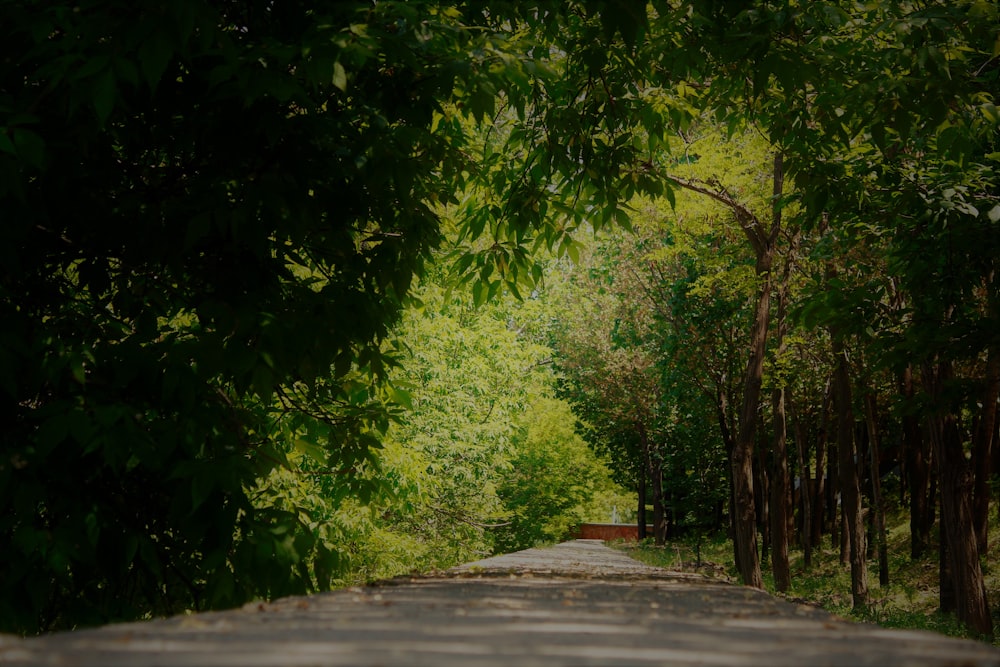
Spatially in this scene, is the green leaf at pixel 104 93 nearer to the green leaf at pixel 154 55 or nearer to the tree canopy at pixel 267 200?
the tree canopy at pixel 267 200

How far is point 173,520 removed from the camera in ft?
16.4

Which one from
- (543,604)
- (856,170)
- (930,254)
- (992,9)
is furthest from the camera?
(856,170)

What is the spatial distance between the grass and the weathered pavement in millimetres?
8096

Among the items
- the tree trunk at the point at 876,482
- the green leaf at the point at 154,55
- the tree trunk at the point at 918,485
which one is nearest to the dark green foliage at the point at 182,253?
the green leaf at the point at 154,55

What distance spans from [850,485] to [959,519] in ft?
17.2

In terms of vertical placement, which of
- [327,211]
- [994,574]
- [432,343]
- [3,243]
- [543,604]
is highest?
[432,343]

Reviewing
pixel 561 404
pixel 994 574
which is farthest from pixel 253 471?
pixel 561 404

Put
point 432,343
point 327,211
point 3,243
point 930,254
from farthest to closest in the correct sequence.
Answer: point 432,343, point 930,254, point 327,211, point 3,243

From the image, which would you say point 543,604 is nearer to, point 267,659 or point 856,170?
point 267,659

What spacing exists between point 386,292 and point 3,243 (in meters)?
2.55

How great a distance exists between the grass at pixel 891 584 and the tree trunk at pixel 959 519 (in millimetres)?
294

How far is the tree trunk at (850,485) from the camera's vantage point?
635 inches

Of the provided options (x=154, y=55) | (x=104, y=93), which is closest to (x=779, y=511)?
(x=154, y=55)

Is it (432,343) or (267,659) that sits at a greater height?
(432,343)
